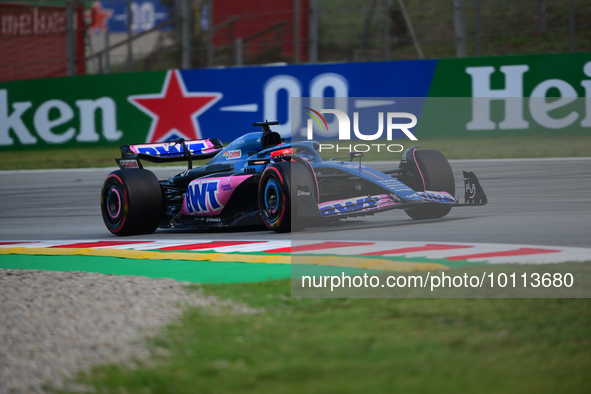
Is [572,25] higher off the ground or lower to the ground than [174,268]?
higher

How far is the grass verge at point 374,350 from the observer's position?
2744 mm

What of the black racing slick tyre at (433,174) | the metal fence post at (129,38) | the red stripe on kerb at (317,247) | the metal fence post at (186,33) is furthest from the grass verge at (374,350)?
the metal fence post at (129,38)

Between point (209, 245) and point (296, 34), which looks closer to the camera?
point (209, 245)

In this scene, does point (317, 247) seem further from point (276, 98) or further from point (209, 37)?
point (209, 37)

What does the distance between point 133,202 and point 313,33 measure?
7577 mm

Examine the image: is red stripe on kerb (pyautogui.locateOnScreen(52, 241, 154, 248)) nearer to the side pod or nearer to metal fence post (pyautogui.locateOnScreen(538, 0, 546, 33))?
the side pod

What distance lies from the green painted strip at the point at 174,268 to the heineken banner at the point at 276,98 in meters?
7.29

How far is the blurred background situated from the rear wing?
244 inches

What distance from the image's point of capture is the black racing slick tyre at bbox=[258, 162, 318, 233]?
6.46 metres

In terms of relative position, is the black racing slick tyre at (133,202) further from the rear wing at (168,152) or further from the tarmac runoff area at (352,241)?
the rear wing at (168,152)

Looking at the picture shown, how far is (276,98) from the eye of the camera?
1369cm

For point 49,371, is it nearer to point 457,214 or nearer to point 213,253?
point 213,253

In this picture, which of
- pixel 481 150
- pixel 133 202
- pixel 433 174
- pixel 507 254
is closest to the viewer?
pixel 507 254

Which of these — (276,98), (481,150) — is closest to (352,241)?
(481,150)
